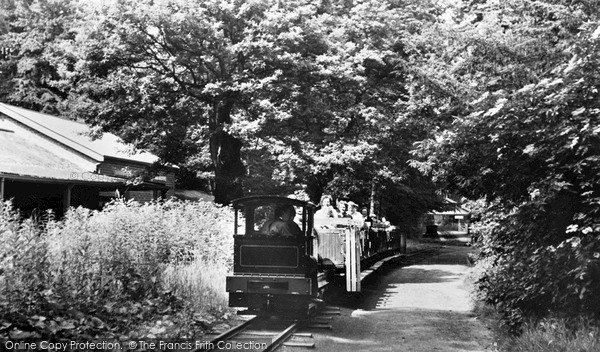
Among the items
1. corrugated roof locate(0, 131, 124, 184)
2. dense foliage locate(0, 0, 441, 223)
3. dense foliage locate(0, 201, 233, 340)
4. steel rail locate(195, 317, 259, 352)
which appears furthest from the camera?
dense foliage locate(0, 0, 441, 223)

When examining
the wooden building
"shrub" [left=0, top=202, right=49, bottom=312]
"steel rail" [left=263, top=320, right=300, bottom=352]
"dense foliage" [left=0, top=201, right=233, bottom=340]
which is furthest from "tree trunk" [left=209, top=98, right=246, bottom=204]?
"shrub" [left=0, top=202, right=49, bottom=312]

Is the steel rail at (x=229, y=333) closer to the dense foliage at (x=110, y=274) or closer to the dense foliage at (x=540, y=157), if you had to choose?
the dense foliage at (x=110, y=274)

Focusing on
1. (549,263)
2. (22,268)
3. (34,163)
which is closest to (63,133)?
(34,163)

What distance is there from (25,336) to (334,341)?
5575 millimetres

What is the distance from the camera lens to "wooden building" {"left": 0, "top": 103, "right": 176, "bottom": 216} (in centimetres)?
2431

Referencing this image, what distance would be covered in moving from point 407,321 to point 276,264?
10.4ft

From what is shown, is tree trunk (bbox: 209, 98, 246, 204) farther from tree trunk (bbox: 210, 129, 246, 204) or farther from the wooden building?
the wooden building

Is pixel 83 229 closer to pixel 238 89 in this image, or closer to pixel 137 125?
pixel 238 89

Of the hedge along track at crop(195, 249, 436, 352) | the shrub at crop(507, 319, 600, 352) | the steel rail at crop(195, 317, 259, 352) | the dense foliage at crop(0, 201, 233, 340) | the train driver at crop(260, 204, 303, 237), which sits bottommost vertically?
the hedge along track at crop(195, 249, 436, 352)

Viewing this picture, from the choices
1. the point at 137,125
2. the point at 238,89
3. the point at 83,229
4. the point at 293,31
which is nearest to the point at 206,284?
the point at 83,229

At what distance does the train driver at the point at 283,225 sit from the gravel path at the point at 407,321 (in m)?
Result: 2.04

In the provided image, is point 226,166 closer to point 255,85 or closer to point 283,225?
point 255,85

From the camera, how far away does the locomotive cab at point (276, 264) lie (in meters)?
13.2

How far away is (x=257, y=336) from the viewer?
11.8 m
